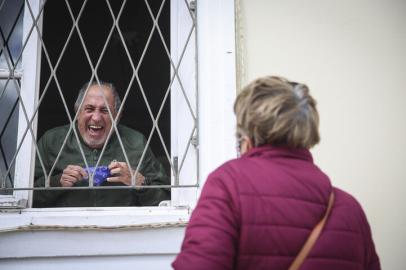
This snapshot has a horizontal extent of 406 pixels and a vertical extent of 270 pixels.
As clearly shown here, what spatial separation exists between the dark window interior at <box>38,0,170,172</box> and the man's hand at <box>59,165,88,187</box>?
0.27 m

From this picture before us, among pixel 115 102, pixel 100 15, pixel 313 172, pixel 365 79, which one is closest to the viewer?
pixel 313 172

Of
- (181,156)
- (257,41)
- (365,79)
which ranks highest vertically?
(257,41)

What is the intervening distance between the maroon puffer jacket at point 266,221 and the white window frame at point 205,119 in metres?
0.74

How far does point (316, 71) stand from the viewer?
6.03 feet

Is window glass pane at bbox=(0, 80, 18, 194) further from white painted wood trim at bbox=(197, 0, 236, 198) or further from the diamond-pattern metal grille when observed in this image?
white painted wood trim at bbox=(197, 0, 236, 198)

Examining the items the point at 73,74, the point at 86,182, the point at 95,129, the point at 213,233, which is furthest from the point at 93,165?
the point at 213,233

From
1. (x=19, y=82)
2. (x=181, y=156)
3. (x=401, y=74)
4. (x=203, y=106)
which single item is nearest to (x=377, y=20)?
(x=401, y=74)

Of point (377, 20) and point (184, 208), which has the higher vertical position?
point (377, 20)

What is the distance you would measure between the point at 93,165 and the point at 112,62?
0.82 meters

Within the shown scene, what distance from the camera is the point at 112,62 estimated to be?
8.39 feet

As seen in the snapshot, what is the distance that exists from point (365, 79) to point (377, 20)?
11.7 inches

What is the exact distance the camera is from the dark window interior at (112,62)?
217 centimetres

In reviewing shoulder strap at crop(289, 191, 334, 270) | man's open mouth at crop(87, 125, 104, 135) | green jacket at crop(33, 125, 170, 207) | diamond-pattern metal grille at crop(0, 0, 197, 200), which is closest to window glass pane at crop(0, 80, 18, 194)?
diamond-pattern metal grille at crop(0, 0, 197, 200)

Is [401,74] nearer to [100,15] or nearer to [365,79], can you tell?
[365,79]
